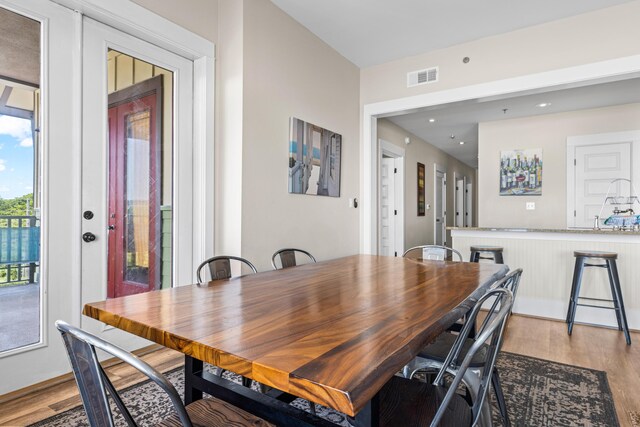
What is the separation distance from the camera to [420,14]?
3.25m

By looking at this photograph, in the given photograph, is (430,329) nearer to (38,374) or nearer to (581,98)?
(38,374)

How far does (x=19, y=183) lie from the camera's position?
2.07 m

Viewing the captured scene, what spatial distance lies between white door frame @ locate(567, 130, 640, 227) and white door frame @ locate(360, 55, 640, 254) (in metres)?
2.29

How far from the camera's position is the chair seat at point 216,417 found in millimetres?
1062

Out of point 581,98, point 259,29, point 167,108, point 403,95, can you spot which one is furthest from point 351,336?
point 581,98

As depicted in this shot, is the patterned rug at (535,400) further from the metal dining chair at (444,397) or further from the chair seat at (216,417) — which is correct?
the chair seat at (216,417)

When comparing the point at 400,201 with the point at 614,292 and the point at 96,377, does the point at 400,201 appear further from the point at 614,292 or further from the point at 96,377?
the point at 96,377

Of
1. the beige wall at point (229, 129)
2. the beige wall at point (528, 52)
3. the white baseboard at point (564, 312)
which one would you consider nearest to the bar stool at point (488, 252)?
the white baseboard at point (564, 312)

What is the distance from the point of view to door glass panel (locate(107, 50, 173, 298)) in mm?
2500

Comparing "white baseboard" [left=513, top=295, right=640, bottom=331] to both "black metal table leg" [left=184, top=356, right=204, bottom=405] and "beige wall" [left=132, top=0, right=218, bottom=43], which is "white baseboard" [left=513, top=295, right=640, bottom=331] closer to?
"black metal table leg" [left=184, top=356, right=204, bottom=405]

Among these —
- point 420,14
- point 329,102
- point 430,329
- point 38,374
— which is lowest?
point 38,374

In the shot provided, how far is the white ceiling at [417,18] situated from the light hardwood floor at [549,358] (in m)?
2.80

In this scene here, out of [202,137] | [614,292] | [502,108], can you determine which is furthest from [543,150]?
[202,137]

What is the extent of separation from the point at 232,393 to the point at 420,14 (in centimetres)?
336
